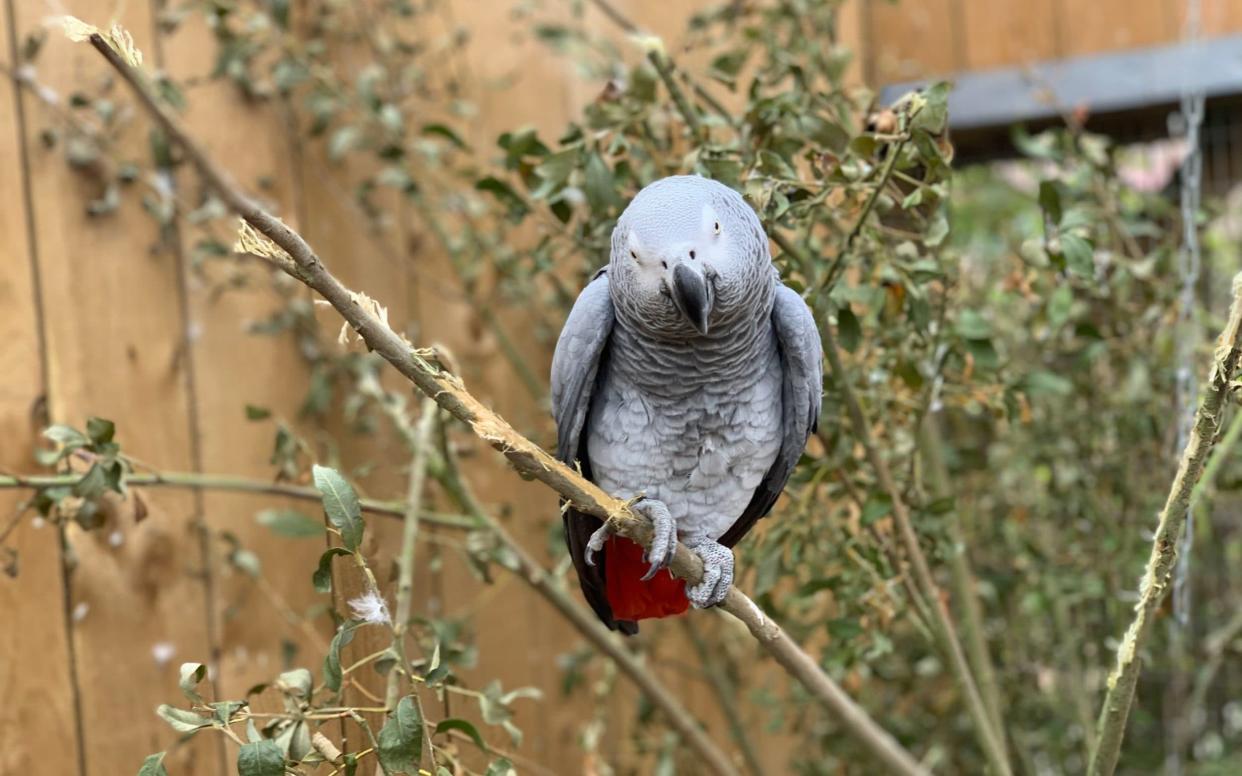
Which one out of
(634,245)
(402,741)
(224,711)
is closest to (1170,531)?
(634,245)

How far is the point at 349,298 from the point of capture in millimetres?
601

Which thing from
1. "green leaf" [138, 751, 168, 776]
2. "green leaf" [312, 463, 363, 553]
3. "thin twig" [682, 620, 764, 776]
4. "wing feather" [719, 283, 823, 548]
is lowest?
"thin twig" [682, 620, 764, 776]

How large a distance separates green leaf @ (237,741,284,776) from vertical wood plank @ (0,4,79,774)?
617mm

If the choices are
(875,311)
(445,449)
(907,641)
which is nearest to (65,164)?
(445,449)

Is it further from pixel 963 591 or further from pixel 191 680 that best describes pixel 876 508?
pixel 191 680

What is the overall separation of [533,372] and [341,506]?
1.02 meters

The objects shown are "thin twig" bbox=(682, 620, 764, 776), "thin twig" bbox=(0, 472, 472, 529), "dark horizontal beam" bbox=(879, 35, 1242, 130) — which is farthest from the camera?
"dark horizontal beam" bbox=(879, 35, 1242, 130)

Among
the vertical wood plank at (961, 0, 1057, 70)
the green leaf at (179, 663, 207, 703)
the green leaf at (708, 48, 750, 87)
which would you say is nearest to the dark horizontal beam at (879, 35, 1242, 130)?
the vertical wood plank at (961, 0, 1057, 70)

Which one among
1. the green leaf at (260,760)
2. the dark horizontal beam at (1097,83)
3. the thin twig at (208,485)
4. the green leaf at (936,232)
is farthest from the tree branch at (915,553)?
the dark horizontal beam at (1097,83)

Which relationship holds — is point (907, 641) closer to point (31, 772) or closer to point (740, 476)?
point (740, 476)

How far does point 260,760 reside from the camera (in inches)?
24.2

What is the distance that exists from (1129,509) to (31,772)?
1328 mm

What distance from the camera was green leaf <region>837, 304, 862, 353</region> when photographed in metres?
0.92

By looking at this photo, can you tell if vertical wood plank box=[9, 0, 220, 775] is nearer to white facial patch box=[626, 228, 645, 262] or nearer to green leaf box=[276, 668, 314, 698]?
green leaf box=[276, 668, 314, 698]
